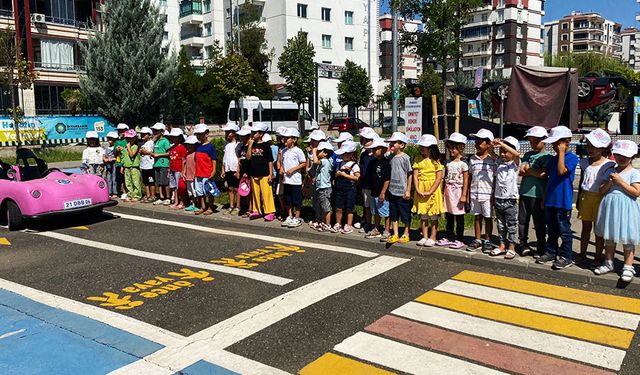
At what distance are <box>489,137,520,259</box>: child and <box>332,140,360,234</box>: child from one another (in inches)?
95.8

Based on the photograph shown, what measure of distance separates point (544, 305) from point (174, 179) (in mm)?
8465

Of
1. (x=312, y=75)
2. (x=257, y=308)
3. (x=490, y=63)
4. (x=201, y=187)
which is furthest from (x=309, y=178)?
(x=490, y=63)

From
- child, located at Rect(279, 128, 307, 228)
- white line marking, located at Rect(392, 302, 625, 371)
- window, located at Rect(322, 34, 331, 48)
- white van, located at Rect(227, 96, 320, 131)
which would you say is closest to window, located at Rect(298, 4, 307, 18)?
window, located at Rect(322, 34, 331, 48)

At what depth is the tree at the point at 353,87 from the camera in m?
49.5

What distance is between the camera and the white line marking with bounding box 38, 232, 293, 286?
6953 mm

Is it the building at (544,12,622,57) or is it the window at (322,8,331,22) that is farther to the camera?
the building at (544,12,622,57)

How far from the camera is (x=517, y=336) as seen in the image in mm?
5078

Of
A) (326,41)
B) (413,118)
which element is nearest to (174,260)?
(413,118)

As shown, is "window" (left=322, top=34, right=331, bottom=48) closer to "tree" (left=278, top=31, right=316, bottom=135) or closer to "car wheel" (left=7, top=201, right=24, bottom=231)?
"tree" (left=278, top=31, right=316, bottom=135)

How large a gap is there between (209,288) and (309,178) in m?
4.15

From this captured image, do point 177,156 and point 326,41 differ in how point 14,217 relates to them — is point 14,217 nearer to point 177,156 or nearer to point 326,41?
point 177,156

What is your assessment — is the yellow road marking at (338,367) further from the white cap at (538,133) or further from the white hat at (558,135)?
the white cap at (538,133)

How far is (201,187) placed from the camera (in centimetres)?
1128

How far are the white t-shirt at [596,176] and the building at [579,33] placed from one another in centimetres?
12720
